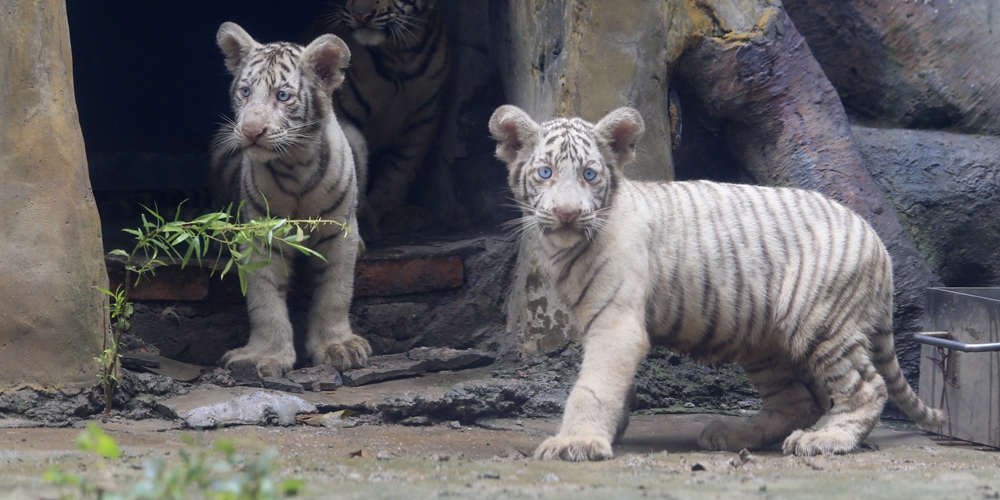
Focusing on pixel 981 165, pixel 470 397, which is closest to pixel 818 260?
pixel 470 397

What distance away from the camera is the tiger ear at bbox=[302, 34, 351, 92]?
13.4 ft

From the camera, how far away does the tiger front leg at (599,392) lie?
2.70m

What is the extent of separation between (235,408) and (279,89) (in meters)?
1.40

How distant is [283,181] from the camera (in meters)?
4.11

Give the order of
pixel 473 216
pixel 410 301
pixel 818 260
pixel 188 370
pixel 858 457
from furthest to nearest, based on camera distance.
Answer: pixel 473 216, pixel 410 301, pixel 188 370, pixel 818 260, pixel 858 457

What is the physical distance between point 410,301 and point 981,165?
2.89m

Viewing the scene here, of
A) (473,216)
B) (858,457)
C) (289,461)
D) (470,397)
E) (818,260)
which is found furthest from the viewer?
(473,216)

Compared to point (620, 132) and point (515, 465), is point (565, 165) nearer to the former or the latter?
point (620, 132)

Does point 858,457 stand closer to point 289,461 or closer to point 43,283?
point 289,461

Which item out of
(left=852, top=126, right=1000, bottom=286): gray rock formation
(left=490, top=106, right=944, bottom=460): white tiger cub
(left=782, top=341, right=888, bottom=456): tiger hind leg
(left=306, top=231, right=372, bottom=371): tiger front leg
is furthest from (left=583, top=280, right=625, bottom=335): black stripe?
(left=852, top=126, right=1000, bottom=286): gray rock formation

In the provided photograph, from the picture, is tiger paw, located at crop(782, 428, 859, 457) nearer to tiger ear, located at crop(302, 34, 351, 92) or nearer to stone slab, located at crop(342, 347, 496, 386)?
stone slab, located at crop(342, 347, 496, 386)

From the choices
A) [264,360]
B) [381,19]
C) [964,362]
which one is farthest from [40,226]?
[964,362]

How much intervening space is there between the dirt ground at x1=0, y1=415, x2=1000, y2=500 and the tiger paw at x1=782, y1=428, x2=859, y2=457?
0.20ft

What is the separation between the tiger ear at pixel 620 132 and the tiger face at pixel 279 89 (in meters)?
1.47
